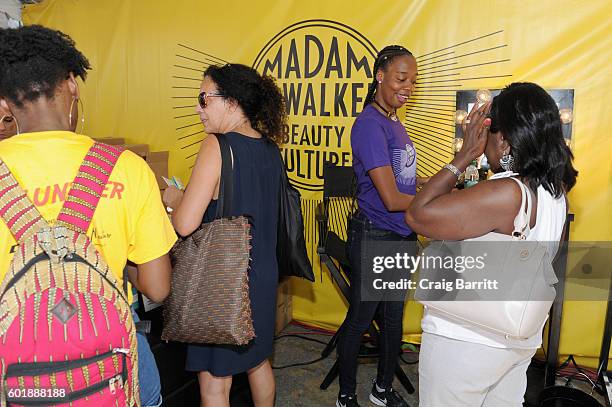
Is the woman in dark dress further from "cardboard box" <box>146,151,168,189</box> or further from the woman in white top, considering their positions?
"cardboard box" <box>146,151,168,189</box>

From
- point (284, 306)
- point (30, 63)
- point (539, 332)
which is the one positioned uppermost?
point (30, 63)

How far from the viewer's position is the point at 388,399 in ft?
8.42

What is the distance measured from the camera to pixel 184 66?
3783 mm

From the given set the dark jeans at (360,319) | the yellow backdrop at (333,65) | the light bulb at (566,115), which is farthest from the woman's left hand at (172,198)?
the light bulb at (566,115)

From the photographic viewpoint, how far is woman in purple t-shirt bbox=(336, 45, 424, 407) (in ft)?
7.11

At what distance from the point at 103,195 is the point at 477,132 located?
104 cm

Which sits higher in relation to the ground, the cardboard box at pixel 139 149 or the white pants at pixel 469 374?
the cardboard box at pixel 139 149

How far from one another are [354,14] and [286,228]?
6.23 ft

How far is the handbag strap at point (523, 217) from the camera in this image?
127 centimetres

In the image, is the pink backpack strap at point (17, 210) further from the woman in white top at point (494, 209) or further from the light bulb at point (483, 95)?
the light bulb at point (483, 95)

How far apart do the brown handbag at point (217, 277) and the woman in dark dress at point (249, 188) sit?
0.18ft

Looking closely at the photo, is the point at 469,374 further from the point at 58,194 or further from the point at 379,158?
the point at 58,194

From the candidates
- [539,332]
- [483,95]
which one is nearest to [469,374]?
[539,332]

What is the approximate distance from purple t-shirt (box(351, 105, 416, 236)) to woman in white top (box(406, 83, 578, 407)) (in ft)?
2.43
